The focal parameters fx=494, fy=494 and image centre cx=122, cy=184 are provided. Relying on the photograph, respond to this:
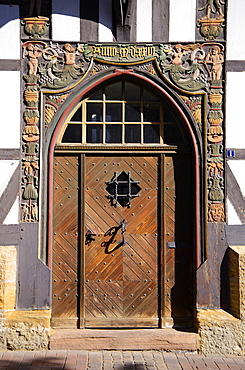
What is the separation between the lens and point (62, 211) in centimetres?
653

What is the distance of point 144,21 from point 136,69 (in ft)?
2.12

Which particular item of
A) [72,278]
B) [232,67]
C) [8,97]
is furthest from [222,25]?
[72,278]

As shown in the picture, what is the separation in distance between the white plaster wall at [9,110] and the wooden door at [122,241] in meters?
1.02

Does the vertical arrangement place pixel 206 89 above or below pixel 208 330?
above

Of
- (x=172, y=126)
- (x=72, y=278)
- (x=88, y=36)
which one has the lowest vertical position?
(x=72, y=278)

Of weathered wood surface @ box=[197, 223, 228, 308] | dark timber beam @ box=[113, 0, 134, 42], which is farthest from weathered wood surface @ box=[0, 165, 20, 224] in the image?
weathered wood surface @ box=[197, 223, 228, 308]

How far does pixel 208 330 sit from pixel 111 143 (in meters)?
2.71

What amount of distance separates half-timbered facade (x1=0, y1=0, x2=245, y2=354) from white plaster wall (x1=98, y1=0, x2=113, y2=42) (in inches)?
0.5

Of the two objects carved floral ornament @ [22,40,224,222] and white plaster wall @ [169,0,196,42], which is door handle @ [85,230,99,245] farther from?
white plaster wall @ [169,0,196,42]

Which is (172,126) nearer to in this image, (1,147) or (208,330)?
(1,147)

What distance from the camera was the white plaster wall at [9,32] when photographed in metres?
6.43

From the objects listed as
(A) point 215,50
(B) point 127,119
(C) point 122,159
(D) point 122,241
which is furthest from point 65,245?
(A) point 215,50

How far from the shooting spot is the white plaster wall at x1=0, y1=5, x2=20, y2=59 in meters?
6.43

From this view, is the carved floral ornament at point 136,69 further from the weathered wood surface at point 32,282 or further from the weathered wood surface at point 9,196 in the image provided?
the weathered wood surface at point 32,282
